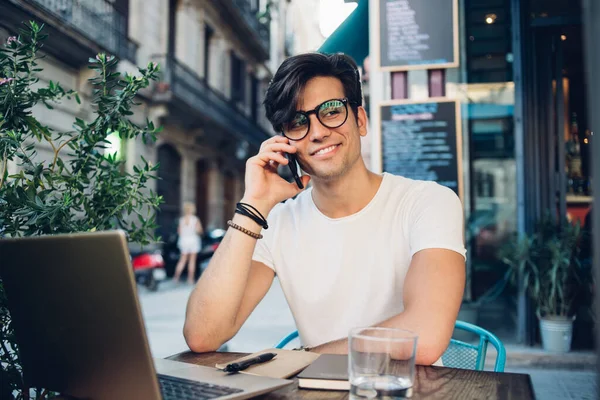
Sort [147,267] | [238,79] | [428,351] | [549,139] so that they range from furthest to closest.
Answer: [238,79]
[147,267]
[549,139]
[428,351]

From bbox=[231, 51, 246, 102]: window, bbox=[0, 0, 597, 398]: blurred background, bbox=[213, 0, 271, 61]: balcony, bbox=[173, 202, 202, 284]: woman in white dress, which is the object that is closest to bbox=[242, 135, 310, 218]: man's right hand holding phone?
bbox=[0, 0, 597, 398]: blurred background

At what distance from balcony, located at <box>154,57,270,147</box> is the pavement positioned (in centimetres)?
647

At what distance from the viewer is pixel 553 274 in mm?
4496

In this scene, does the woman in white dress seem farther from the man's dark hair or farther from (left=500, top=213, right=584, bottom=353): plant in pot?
the man's dark hair

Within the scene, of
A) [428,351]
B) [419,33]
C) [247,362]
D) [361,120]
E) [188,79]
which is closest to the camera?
[247,362]

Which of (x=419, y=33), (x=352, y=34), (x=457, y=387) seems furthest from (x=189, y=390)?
(x=352, y=34)

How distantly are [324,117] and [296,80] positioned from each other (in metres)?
0.17

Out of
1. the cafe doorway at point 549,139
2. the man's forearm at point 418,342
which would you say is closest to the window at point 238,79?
the cafe doorway at point 549,139

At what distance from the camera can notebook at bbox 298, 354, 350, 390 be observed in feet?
3.73

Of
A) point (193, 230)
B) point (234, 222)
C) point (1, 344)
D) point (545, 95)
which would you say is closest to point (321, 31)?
point (545, 95)

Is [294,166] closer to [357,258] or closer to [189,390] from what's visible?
[357,258]

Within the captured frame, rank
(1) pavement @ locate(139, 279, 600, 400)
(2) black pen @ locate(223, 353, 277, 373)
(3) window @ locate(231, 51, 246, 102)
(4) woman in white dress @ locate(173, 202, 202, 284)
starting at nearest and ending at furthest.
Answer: (2) black pen @ locate(223, 353, 277, 373) → (1) pavement @ locate(139, 279, 600, 400) → (4) woman in white dress @ locate(173, 202, 202, 284) → (3) window @ locate(231, 51, 246, 102)

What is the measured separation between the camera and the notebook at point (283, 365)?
125cm

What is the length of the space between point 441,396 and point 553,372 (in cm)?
382
